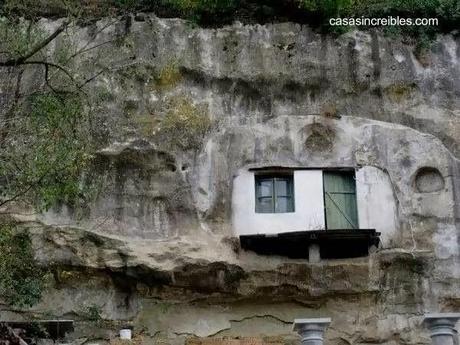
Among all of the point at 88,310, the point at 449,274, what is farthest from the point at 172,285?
the point at 449,274

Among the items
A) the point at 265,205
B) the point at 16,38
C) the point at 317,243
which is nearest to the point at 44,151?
the point at 16,38

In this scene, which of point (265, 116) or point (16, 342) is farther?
point (265, 116)

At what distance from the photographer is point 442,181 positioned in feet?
50.5

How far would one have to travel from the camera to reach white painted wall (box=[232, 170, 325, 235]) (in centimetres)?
1495

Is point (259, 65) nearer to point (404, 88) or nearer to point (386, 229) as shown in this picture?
point (404, 88)

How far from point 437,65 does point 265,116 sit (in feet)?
12.5

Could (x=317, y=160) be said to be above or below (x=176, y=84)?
below

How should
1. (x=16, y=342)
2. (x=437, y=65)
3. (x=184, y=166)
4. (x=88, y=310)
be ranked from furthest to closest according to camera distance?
1. (x=437, y=65)
2. (x=184, y=166)
3. (x=88, y=310)
4. (x=16, y=342)

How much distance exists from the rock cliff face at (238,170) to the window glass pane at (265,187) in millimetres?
375

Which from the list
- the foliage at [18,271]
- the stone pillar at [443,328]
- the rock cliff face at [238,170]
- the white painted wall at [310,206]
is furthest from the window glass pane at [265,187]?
the stone pillar at [443,328]

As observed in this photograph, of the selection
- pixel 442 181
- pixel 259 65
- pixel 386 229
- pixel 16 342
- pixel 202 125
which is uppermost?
pixel 259 65

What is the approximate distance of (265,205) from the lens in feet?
50.4

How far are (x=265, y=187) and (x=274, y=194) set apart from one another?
0.76 feet

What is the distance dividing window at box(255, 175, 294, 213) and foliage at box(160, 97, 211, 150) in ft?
4.64
